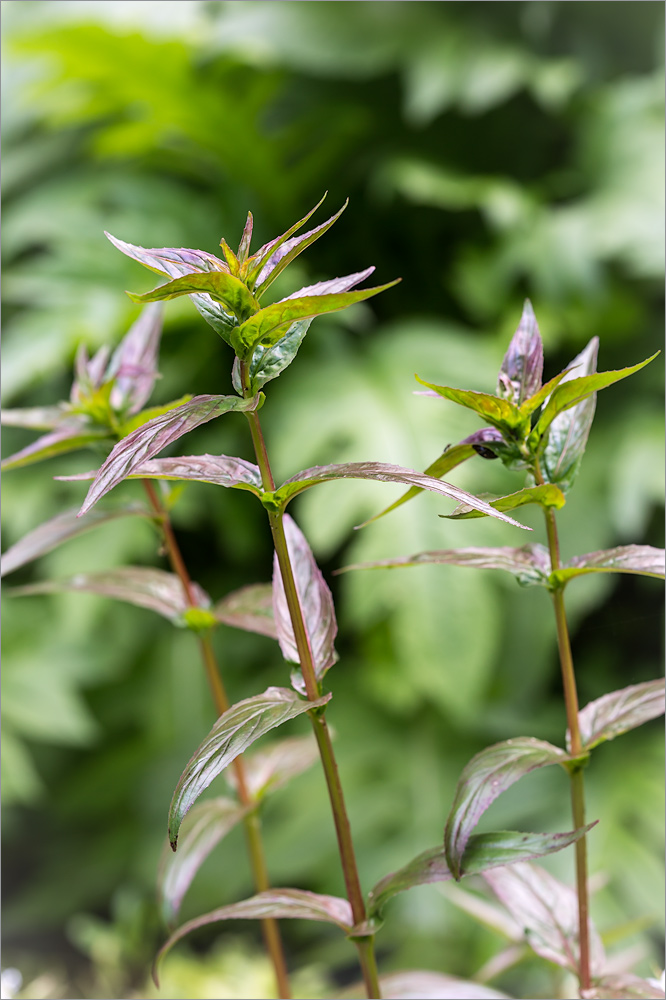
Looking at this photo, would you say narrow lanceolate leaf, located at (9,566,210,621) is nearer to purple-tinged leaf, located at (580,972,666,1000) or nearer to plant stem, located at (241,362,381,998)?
plant stem, located at (241,362,381,998)

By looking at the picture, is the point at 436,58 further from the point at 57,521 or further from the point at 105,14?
the point at 57,521

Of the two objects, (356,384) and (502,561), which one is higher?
(356,384)

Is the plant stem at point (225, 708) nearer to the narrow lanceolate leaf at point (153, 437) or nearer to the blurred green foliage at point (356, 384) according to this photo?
the narrow lanceolate leaf at point (153, 437)

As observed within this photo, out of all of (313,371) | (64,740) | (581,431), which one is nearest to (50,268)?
(313,371)

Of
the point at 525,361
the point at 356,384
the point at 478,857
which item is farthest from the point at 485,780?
the point at 356,384

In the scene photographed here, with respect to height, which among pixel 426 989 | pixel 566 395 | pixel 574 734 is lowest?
pixel 426 989

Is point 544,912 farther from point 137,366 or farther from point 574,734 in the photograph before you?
point 137,366

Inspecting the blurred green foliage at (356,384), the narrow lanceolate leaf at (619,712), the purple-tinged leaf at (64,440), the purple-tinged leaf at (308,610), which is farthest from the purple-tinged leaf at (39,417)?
the blurred green foliage at (356,384)

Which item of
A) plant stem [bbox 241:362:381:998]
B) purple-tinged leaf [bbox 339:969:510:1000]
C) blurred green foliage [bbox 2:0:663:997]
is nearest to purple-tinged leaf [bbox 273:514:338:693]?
plant stem [bbox 241:362:381:998]
